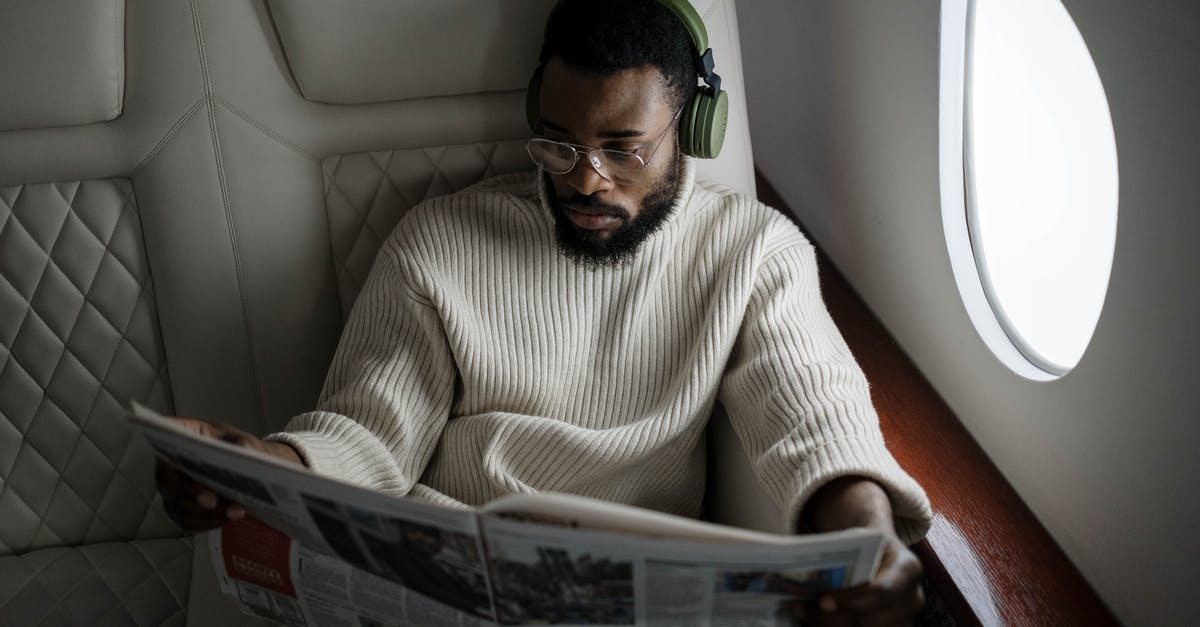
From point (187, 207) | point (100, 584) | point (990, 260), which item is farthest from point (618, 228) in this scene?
point (100, 584)

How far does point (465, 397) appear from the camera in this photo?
1.32 metres

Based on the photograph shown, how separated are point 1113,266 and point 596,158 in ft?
1.91

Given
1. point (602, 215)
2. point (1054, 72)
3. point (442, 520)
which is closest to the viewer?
point (442, 520)

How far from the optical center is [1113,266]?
100 centimetres

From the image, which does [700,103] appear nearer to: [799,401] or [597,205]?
[597,205]

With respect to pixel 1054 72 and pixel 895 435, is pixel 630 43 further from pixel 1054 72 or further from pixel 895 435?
pixel 895 435

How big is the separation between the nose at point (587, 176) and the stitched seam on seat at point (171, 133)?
1.78ft

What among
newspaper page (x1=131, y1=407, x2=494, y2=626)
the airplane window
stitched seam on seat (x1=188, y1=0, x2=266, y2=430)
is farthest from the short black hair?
newspaper page (x1=131, y1=407, x2=494, y2=626)

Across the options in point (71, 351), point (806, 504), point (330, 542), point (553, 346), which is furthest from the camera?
point (71, 351)

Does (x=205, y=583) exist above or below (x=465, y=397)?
below

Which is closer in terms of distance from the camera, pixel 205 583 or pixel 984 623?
pixel 984 623

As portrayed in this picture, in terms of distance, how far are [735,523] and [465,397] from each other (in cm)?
41

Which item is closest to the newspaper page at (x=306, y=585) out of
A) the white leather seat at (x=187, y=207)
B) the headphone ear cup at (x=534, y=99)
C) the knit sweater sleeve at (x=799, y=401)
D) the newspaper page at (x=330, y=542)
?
the newspaper page at (x=330, y=542)

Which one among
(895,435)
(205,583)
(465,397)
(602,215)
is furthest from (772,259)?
(205,583)
